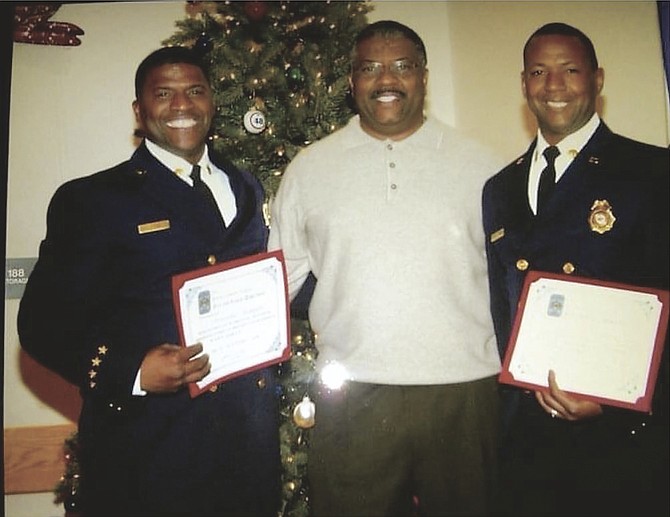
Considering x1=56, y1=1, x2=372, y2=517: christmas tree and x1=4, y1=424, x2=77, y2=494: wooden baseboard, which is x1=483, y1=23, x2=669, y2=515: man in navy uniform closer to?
x1=56, y1=1, x2=372, y2=517: christmas tree

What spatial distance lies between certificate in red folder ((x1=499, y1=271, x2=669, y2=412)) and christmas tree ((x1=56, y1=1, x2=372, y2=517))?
0.54 meters

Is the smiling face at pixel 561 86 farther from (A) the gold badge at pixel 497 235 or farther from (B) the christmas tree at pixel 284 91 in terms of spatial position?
(B) the christmas tree at pixel 284 91

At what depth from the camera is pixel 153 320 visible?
1.34 m

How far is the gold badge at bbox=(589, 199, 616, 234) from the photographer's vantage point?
1250 mm

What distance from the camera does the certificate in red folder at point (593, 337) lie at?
1.23 meters

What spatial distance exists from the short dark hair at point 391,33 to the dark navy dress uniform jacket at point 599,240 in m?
0.38

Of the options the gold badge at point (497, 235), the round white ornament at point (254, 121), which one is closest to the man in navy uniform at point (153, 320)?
the round white ornament at point (254, 121)

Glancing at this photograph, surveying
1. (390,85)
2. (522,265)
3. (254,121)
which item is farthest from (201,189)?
(522,265)

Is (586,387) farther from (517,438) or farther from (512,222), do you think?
(512,222)

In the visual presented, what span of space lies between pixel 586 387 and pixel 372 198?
599 mm

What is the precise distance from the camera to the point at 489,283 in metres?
1.40

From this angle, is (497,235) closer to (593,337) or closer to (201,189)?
(593,337)

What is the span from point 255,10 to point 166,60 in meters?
0.28

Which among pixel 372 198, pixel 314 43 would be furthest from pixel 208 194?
pixel 314 43
